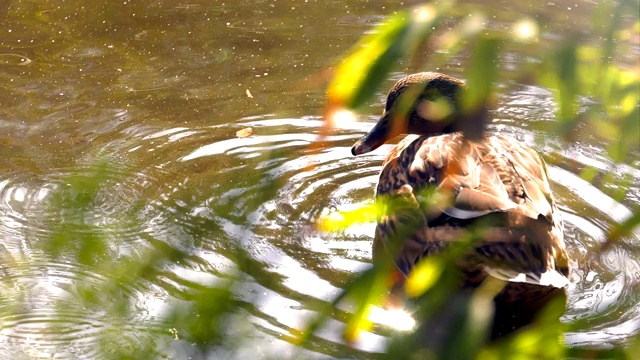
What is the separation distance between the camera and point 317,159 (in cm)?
639

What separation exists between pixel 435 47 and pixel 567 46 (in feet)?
0.56

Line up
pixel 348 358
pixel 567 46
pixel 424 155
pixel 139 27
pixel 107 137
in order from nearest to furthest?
pixel 567 46
pixel 348 358
pixel 424 155
pixel 107 137
pixel 139 27

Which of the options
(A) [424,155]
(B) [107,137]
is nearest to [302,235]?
(A) [424,155]

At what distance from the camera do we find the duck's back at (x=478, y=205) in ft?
4.48

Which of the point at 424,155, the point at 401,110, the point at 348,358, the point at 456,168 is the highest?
the point at 401,110

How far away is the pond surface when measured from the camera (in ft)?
4.90

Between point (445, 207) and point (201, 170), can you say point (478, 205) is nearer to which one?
point (445, 207)

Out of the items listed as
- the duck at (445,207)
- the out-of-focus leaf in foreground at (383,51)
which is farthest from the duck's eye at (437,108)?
the out-of-focus leaf in foreground at (383,51)

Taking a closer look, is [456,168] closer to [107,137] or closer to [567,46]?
[567,46]

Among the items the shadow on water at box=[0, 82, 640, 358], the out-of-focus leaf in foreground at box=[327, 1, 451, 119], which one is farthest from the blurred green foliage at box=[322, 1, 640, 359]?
the shadow on water at box=[0, 82, 640, 358]

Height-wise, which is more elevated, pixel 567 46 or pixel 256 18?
pixel 567 46

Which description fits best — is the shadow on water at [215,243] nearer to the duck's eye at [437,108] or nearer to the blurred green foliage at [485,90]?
the blurred green foliage at [485,90]

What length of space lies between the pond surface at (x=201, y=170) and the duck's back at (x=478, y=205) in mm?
156

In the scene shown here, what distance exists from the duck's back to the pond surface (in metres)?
0.16
